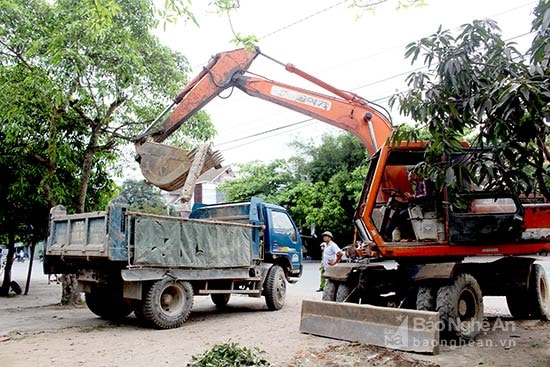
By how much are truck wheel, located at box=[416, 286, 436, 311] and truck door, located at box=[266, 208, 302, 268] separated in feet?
14.5

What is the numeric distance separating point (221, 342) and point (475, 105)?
15.5 ft

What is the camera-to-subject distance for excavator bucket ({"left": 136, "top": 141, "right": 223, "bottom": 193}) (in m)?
8.92

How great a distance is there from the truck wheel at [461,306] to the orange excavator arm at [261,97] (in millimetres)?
2815

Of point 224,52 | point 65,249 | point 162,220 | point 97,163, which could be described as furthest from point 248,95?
point 97,163

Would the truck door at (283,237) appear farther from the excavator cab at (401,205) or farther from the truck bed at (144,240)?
the excavator cab at (401,205)

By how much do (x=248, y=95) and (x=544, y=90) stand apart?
258 inches

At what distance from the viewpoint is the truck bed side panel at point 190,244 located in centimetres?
759

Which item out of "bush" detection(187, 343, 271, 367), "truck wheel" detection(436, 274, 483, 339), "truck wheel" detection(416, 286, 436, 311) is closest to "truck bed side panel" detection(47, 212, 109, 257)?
"bush" detection(187, 343, 271, 367)

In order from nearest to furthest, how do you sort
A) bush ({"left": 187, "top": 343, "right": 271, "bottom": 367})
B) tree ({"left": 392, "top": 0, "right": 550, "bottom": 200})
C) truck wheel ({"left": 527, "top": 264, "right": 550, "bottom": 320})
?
1. tree ({"left": 392, "top": 0, "right": 550, "bottom": 200})
2. bush ({"left": 187, "top": 343, "right": 271, "bottom": 367})
3. truck wheel ({"left": 527, "top": 264, "right": 550, "bottom": 320})

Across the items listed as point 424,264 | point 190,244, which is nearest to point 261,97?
point 190,244

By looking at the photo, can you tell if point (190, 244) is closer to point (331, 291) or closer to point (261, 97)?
point (331, 291)

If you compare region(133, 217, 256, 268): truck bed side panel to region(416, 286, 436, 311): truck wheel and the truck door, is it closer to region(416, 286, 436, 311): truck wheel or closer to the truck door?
the truck door

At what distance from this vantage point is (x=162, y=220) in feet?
25.8

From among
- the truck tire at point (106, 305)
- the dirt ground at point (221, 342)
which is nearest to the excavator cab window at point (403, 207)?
the dirt ground at point (221, 342)
